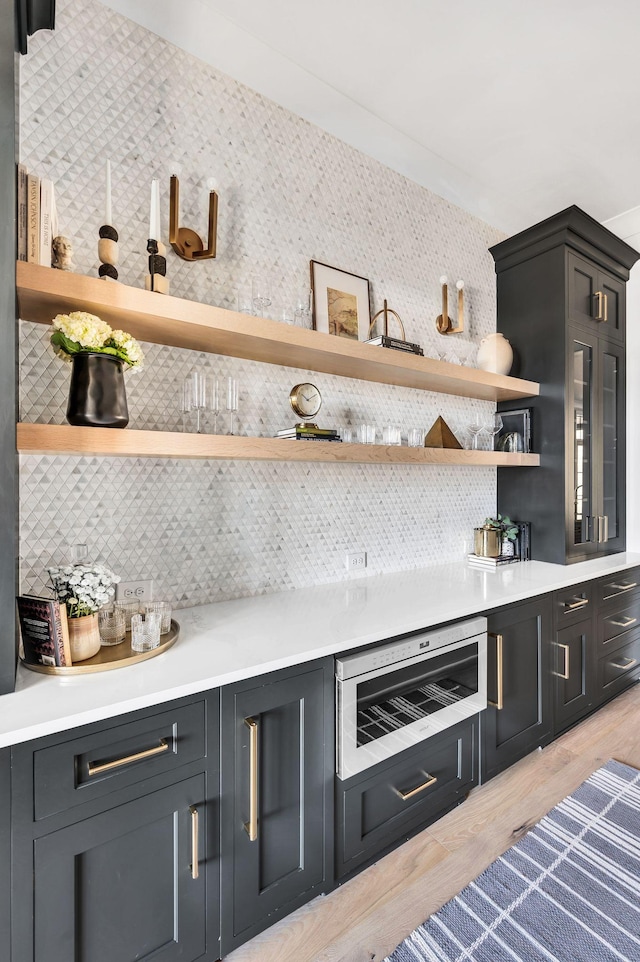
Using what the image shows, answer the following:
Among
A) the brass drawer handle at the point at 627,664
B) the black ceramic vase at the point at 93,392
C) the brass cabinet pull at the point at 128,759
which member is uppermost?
the black ceramic vase at the point at 93,392

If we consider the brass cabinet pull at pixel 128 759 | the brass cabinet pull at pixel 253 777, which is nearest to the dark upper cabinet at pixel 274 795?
the brass cabinet pull at pixel 253 777

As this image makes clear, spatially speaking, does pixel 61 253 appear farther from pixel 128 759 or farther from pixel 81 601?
pixel 128 759

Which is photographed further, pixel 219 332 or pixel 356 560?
pixel 356 560

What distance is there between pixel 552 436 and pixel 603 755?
64.8 inches

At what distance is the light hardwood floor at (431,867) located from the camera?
1.35 meters

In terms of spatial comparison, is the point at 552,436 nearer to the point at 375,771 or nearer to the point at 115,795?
the point at 375,771

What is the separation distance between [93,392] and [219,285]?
2.62 feet

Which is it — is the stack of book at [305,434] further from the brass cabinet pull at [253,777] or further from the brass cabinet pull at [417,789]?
the brass cabinet pull at [417,789]

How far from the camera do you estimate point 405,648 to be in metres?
1.60

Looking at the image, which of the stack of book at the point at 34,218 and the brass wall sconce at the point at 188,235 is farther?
the brass wall sconce at the point at 188,235

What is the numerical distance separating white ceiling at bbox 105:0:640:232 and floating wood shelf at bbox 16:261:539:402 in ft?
3.67

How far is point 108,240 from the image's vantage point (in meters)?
1.46

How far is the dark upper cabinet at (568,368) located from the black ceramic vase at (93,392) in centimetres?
239

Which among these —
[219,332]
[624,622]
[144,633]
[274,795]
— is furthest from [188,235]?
[624,622]
